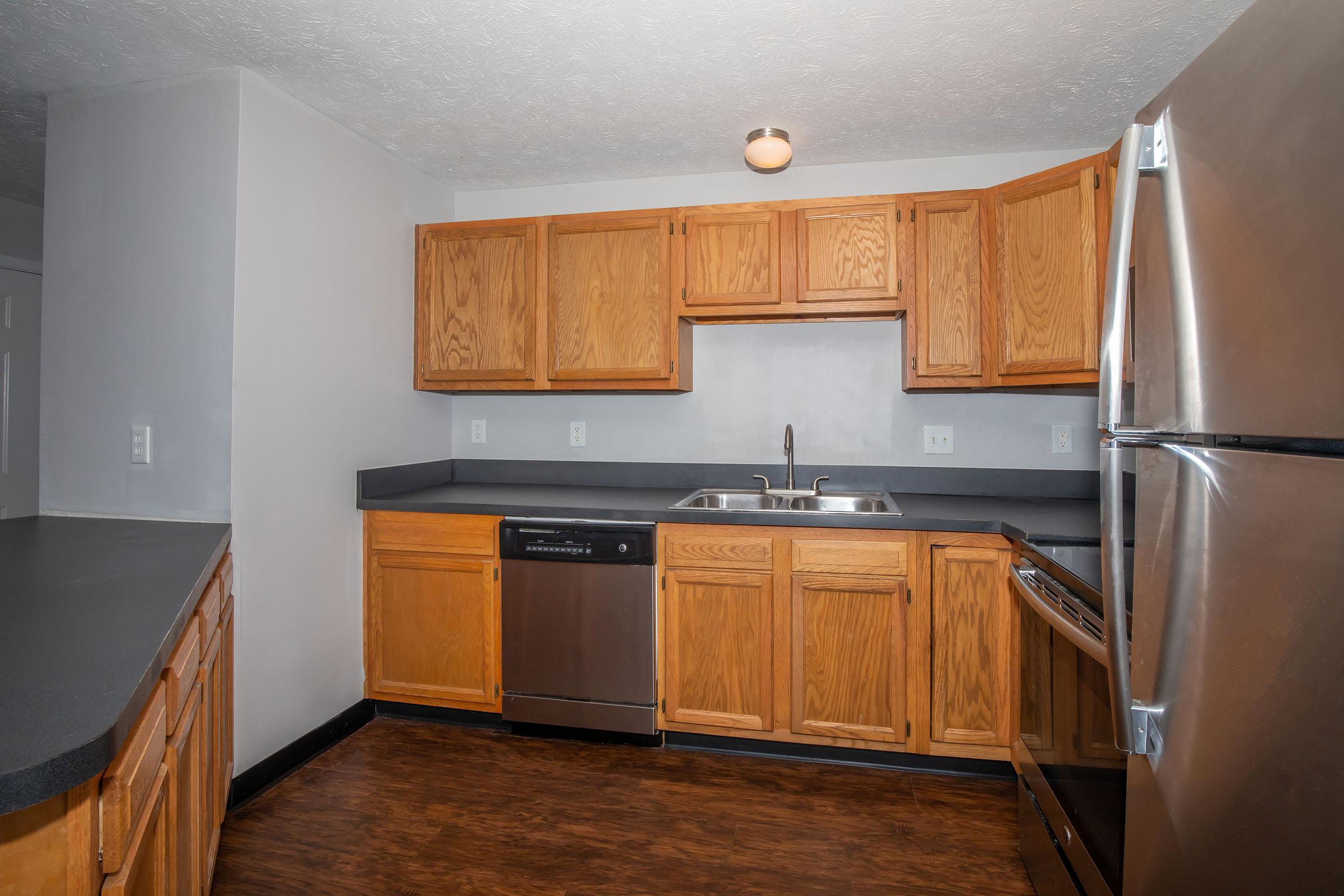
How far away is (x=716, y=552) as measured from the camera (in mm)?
2361

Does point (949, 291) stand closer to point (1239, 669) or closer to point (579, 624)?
point (579, 624)

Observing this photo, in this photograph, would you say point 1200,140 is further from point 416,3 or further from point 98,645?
point 416,3

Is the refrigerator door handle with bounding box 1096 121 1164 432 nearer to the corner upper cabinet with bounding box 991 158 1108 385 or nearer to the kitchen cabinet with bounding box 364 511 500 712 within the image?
the corner upper cabinet with bounding box 991 158 1108 385

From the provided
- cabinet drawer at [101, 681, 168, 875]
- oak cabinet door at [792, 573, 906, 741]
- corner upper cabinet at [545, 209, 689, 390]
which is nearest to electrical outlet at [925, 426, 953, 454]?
oak cabinet door at [792, 573, 906, 741]

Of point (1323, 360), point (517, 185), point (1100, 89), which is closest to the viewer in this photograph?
point (1323, 360)

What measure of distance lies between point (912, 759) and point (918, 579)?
0.64 metres

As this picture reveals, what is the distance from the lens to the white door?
10.1 feet

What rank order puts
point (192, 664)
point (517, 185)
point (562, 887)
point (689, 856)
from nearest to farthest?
point (192, 664) → point (562, 887) → point (689, 856) → point (517, 185)

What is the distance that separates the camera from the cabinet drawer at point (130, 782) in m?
0.81

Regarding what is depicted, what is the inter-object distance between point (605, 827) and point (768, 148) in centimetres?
230

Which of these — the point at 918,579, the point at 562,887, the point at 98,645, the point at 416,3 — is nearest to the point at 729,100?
the point at 416,3

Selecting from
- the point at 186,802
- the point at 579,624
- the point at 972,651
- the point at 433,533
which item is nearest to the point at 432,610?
the point at 433,533

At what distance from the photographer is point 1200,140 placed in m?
0.76

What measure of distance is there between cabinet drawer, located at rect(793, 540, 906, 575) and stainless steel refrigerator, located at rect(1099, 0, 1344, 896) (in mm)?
1304
